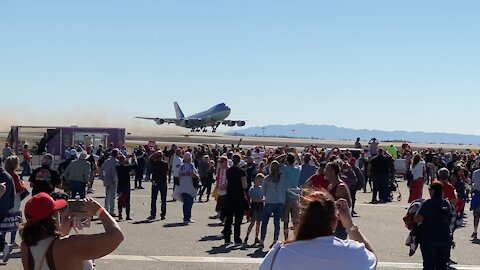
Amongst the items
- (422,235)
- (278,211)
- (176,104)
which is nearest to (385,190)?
(278,211)

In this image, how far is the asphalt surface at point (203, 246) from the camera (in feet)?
37.8

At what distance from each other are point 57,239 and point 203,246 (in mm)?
9127

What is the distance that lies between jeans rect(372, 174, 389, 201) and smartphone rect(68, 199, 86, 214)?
20338 millimetres

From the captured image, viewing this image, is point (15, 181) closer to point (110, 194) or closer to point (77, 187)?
point (77, 187)

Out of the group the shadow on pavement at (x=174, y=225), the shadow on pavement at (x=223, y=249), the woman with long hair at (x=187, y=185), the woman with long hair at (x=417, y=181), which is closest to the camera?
the shadow on pavement at (x=223, y=249)

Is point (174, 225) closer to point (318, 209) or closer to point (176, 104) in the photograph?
point (318, 209)

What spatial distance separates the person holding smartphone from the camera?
4.40 meters

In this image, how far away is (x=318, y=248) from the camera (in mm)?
3756

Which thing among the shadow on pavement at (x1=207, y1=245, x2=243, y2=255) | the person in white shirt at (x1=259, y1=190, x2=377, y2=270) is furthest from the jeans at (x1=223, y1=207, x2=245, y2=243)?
the person in white shirt at (x1=259, y1=190, x2=377, y2=270)

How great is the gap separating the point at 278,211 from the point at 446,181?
9.47 feet

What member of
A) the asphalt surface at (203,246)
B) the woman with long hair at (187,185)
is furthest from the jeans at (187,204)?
the asphalt surface at (203,246)

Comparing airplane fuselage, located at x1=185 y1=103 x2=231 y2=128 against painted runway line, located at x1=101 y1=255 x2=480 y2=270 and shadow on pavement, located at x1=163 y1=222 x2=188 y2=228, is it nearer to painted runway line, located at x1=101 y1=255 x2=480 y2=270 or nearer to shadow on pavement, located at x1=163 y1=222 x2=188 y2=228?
shadow on pavement, located at x1=163 y1=222 x2=188 y2=228

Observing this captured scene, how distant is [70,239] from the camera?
174 inches

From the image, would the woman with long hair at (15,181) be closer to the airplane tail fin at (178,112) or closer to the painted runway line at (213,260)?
the painted runway line at (213,260)
